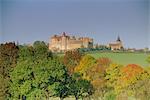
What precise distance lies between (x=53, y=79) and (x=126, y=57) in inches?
502

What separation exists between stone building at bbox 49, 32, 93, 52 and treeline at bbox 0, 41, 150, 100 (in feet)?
18.7

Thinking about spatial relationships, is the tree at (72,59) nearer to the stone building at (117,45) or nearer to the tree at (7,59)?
the stone building at (117,45)

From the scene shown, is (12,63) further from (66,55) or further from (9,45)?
(66,55)

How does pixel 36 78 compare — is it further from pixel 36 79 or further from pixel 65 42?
pixel 65 42

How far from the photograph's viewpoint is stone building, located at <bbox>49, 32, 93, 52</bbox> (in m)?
33.6

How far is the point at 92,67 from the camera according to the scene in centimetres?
2852

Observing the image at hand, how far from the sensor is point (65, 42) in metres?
36.6

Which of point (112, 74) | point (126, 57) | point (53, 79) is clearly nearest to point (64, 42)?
point (126, 57)

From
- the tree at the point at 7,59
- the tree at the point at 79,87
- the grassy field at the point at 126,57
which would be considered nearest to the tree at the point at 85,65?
the tree at the point at 79,87

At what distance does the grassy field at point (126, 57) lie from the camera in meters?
31.9

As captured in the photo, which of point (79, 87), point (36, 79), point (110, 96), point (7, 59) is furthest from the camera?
point (110, 96)

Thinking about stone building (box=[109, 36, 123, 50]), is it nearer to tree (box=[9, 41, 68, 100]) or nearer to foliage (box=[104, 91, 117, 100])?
foliage (box=[104, 91, 117, 100])

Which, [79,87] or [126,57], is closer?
[79,87]

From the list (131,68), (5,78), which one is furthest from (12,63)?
(131,68)
